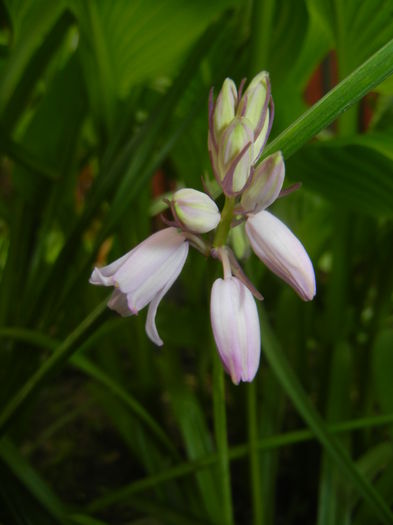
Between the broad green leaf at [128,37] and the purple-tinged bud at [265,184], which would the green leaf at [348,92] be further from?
the broad green leaf at [128,37]

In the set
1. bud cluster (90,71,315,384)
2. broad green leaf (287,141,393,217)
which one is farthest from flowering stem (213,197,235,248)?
broad green leaf (287,141,393,217)

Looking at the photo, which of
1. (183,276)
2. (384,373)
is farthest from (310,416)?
(183,276)

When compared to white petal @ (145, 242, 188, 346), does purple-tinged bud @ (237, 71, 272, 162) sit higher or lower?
higher

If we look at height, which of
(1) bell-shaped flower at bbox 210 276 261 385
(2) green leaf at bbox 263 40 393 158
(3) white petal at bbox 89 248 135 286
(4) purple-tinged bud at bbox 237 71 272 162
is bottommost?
(1) bell-shaped flower at bbox 210 276 261 385

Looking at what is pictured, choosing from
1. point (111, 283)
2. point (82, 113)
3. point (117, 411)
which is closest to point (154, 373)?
point (117, 411)

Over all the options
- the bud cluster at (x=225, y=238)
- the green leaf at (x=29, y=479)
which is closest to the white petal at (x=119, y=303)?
the bud cluster at (x=225, y=238)

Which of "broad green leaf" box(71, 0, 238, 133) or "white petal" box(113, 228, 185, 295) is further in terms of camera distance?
"broad green leaf" box(71, 0, 238, 133)

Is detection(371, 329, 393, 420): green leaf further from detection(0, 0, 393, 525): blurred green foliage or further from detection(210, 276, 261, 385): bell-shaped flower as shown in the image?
detection(210, 276, 261, 385): bell-shaped flower

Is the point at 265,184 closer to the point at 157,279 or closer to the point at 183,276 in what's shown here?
the point at 157,279
